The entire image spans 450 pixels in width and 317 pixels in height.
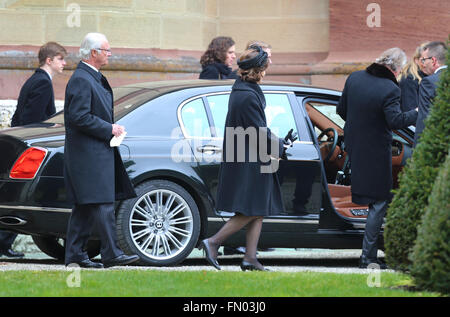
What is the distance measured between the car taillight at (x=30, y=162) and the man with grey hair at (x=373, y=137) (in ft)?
8.77

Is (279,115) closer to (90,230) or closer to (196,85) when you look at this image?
(196,85)

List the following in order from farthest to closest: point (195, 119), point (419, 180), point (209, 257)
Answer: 1. point (195, 119)
2. point (209, 257)
3. point (419, 180)

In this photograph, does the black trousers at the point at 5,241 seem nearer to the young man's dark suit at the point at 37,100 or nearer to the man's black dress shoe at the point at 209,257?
the young man's dark suit at the point at 37,100

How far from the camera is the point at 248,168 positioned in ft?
28.6

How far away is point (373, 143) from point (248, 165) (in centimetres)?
133

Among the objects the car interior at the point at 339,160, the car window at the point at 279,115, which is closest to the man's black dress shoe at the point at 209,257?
the car window at the point at 279,115

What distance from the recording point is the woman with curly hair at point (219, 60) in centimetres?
1125

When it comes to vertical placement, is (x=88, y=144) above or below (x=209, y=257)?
above

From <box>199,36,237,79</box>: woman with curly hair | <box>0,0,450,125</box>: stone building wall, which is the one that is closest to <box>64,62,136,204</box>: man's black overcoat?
<box>199,36,237,79</box>: woman with curly hair

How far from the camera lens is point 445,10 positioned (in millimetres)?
15320

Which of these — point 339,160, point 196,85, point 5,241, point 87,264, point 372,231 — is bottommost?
point 5,241

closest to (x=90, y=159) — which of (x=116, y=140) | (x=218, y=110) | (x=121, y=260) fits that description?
(x=116, y=140)

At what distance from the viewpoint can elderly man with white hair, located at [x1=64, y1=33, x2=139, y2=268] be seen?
8602mm

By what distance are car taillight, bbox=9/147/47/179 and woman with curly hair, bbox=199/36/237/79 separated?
2.58 m
